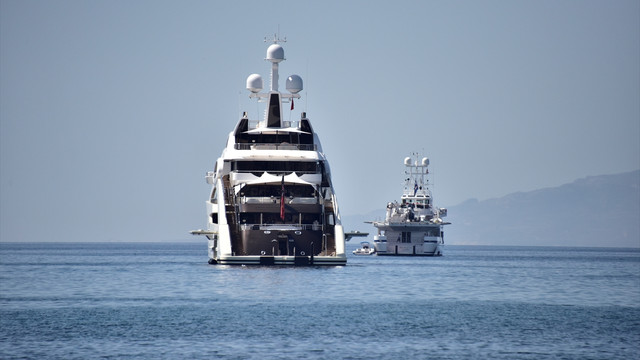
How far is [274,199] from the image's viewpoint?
3206 inches

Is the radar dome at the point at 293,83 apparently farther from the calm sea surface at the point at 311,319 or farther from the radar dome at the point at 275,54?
the calm sea surface at the point at 311,319

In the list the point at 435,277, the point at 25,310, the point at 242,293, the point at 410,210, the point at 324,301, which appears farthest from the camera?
the point at 410,210

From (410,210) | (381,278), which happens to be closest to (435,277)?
(381,278)

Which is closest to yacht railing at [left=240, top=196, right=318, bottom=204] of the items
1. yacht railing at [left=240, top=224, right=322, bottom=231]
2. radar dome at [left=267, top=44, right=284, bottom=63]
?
yacht railing at [left=240, top=224, right=322, bottom=231]

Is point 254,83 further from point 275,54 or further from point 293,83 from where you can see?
point 293,83

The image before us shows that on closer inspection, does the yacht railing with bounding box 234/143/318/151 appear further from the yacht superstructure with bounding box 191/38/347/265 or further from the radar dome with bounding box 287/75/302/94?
the radar dome with bounding box 287/75/302/94

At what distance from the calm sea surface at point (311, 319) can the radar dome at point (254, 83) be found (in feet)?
99.0

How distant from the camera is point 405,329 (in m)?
45.3

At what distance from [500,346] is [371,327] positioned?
7216 mm

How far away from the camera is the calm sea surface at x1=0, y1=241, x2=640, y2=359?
38.6 m

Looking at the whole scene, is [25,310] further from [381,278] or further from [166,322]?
[381,278]

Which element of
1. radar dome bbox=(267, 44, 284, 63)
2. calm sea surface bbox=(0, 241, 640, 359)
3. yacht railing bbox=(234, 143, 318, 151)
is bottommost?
calm sea surface bbox=(0, 241, 640, 359)

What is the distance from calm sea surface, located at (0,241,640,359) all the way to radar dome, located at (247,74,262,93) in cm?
3016

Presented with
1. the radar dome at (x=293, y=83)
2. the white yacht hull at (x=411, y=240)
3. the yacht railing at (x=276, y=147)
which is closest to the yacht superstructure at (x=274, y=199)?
the yacht railing at (x=276, y=147)
